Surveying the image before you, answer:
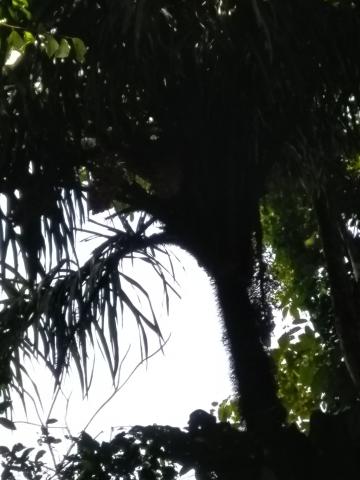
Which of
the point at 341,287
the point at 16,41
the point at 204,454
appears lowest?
the point at 204,454

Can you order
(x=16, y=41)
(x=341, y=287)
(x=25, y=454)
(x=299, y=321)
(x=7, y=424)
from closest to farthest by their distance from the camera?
(x=16, y=41)
(x=7, y=424)
(x=25, y=454)
(x=341, y=287)
(x=299, y=321)

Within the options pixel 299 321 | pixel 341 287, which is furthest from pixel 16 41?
pixel 299 321

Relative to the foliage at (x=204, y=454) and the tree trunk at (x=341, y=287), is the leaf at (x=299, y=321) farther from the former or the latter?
the foliage at (x=204, y=454)

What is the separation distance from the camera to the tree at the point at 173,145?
4109 millimetres

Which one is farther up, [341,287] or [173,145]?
[173,145]

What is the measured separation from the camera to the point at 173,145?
4.59m

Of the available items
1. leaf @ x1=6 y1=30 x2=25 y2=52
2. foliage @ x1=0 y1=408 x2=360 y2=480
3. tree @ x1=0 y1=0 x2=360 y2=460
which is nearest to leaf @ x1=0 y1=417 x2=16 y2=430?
foliage @ x1=0 y1=408 x2=360 y2=480

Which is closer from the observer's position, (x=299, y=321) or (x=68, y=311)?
(x=68, y=311)

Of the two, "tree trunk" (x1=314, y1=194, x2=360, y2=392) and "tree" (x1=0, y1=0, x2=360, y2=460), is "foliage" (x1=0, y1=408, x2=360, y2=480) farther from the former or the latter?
"tree trunk" (x1=314, y1=194, x2=360, y2=392)

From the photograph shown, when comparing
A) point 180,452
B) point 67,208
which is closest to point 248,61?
point 67,208

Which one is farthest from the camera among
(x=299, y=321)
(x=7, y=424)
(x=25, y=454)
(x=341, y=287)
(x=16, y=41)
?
(x=299, y=321)

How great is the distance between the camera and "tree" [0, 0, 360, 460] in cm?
411

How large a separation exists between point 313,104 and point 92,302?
1351 mm

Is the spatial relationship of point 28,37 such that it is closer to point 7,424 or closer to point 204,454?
point 7,424
